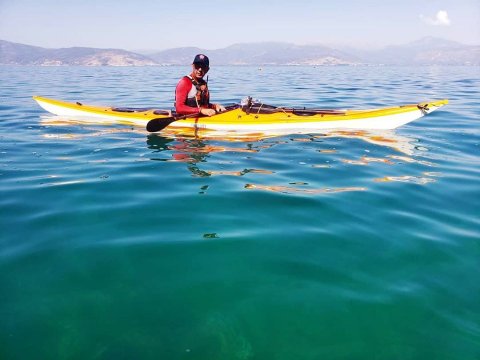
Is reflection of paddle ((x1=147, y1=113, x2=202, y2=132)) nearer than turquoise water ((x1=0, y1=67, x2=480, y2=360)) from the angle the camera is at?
No

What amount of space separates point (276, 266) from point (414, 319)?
1.34 m

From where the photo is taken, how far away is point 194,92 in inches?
406

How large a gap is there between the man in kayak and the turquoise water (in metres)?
2.55

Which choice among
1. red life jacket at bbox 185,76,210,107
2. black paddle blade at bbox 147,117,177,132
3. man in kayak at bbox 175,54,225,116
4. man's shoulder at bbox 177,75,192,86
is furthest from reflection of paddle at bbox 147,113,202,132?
man's shoulder at bbox 177,75,192,86

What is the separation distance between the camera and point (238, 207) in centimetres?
538

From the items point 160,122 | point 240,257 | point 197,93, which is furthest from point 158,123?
point 240,257

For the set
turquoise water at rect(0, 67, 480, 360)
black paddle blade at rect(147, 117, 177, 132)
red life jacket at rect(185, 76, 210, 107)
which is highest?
red life jacket at rect(185, 76, 210, 107)

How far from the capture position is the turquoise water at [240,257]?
2934 mm

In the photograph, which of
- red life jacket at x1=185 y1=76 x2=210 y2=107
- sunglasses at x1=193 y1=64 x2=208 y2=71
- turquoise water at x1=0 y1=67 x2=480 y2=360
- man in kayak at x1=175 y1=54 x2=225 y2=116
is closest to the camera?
turquoise water at x1=0 y1=67 x2=480 y2=360

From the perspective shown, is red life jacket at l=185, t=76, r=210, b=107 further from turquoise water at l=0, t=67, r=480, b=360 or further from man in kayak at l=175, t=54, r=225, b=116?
turquoise water at l=0, t=67, r=480, b=360

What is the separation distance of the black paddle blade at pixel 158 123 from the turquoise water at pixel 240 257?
212 cm

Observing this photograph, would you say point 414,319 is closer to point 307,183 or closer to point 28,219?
point 307,183

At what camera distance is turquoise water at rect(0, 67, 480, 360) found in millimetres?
2934

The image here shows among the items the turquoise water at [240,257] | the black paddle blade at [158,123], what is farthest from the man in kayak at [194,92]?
the turquoise water at [240,257]
